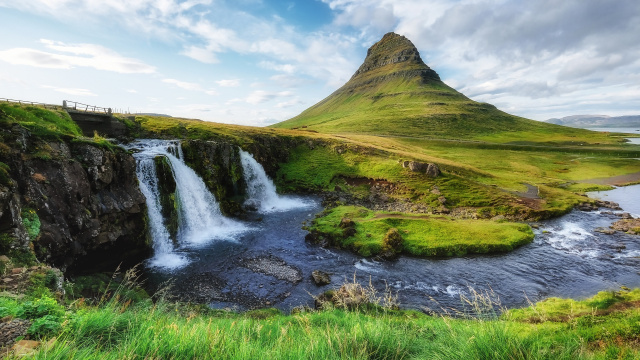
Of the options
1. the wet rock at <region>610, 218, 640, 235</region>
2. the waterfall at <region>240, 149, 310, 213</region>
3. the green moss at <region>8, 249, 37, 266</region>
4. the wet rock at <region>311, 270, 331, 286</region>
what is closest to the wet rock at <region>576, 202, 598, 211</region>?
the wet rock at <region>610, 218, 640, 235</region>

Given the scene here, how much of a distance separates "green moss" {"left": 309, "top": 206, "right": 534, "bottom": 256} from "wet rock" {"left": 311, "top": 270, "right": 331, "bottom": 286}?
18.2 ft

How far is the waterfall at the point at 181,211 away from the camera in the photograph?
28609 millimetres

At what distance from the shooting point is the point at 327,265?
26156 millimetres

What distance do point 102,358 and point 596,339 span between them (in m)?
11.4

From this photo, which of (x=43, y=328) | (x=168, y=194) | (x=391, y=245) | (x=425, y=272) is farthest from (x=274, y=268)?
(x=43, y=328)

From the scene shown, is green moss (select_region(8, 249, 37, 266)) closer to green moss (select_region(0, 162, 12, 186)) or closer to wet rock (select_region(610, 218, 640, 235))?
green moss (select_region(0, 162, 12, 186))

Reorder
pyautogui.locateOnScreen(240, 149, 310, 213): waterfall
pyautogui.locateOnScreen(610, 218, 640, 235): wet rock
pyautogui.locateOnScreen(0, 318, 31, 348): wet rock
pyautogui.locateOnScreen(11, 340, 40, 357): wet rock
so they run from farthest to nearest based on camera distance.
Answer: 1. pyautogui.locateOnScreen(240, 149, 310, 213): waterfall
2. pyautogui.locateOnScreen(610, 218, 640, 235): wet rock
3. pyautogui.locateOnScreen(0, 318, 31, 348): wet rock
4. pyautogui.locateOnScreen(11, 340, 40, 357): wet rock

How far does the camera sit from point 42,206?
19.4m

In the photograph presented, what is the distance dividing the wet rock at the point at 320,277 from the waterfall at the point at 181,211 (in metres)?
11.9

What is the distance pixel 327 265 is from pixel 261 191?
27.2m

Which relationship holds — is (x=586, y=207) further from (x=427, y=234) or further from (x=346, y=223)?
(x=346, y=223)

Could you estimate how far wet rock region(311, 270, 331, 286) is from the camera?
2277 cm

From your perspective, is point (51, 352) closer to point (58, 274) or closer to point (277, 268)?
point (58, 274)

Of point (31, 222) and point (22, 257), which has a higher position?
point (31, 222)
